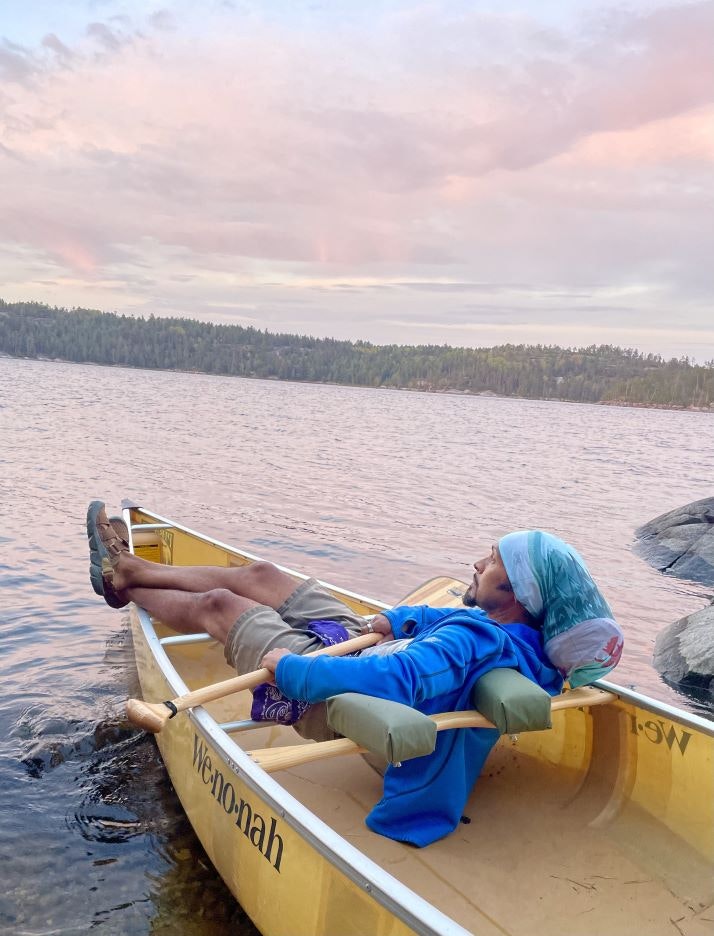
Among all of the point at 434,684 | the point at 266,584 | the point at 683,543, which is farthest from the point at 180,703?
the point at 683,543

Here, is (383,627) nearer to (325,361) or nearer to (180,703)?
(180,703)

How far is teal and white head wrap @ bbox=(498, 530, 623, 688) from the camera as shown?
3920 millimetres

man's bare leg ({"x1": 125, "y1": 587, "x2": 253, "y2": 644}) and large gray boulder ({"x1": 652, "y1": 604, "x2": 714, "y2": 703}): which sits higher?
man's bare leg ({"x1": 125, "y1": 587, "x2": 253, "y2": 644})

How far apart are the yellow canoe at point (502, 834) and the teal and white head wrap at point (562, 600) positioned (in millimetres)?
719

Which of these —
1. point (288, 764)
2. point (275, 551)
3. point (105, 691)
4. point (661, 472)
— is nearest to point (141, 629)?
point (105, 691)

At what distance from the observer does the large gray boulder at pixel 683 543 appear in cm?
1441

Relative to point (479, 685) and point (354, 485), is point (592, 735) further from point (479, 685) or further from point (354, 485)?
point (354, 485)

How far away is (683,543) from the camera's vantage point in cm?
1566

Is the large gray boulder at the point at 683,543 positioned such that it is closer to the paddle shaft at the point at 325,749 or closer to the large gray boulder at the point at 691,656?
the large gray boulder at the point at 691,656

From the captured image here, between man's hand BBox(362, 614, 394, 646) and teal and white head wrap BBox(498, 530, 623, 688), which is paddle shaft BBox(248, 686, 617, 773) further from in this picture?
man's hand BBox(362, 614, 394, 646)

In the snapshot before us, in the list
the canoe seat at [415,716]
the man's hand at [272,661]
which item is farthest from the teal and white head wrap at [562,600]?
the man's hand at [272,661]

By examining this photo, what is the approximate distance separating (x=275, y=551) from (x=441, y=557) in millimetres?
3343

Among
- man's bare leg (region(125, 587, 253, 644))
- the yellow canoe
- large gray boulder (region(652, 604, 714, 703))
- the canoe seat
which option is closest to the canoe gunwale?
the yellow canoe

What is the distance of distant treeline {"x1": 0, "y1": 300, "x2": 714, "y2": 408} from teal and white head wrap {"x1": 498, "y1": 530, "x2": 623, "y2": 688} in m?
157
